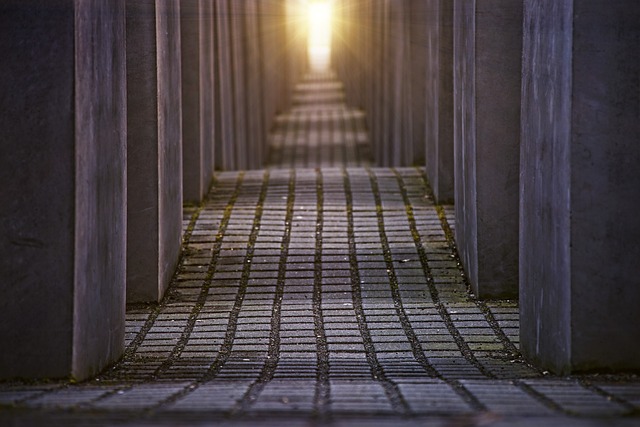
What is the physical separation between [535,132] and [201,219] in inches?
185

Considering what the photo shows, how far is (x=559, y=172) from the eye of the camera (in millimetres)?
6031

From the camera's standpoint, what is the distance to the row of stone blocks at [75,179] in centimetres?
553

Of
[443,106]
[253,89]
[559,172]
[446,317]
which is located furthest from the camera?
[253,89]

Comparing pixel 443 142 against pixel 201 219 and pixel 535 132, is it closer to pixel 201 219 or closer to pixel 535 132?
pixel 201 219

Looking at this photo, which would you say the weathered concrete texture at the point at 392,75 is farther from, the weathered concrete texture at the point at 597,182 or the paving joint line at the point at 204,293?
the weathered concrete texture at the point at 597,182

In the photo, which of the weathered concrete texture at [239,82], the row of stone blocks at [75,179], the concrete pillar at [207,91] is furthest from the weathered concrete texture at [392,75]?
the row of stone blocks at [75,179]

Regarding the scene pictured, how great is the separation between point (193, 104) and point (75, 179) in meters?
5.62

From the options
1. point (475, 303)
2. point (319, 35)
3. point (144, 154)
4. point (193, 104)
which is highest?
point (319, 35)

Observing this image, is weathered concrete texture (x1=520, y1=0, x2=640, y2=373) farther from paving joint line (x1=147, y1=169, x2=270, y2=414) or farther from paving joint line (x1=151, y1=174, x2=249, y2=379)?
paving joint line (x1=151, y1=174, x2=249, y2=379)

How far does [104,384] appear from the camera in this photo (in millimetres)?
5840

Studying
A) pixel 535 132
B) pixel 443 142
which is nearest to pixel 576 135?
pixel 535 132

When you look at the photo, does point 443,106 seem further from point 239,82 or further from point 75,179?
point 239,82

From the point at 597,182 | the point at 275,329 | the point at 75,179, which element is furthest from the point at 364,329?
the point at 75,179

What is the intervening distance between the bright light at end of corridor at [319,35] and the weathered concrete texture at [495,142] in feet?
149
